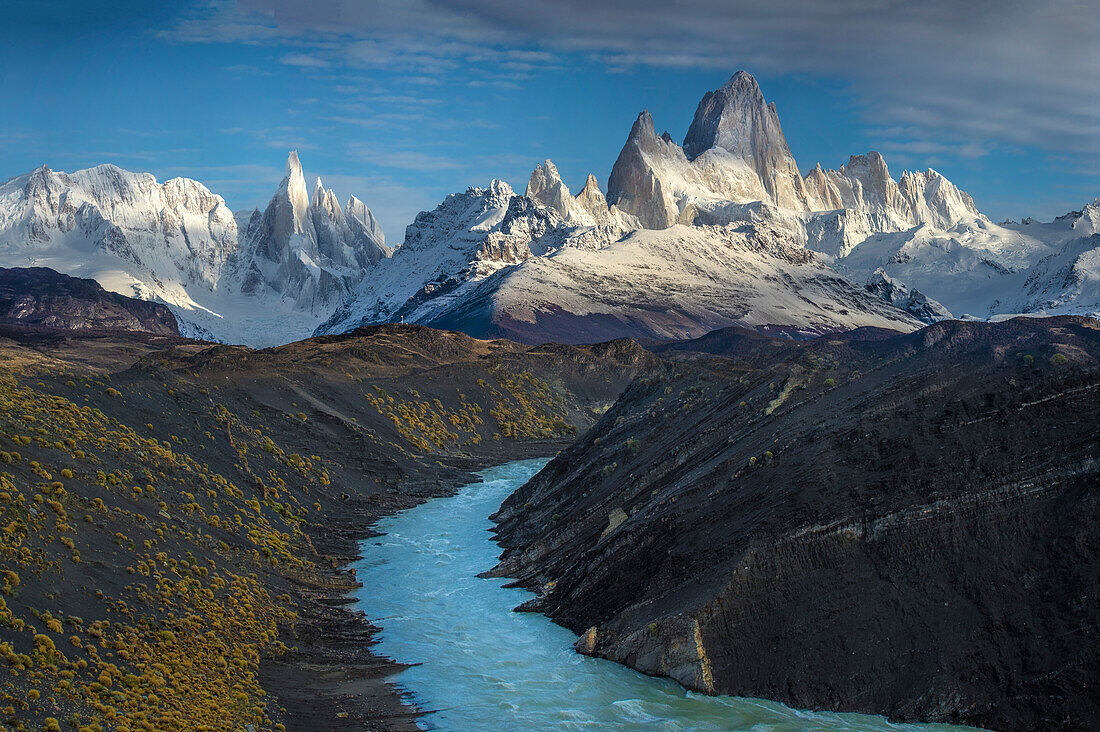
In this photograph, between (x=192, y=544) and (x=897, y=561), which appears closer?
(x=897, y=561)

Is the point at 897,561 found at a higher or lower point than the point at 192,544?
higher

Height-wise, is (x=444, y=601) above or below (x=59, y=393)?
below

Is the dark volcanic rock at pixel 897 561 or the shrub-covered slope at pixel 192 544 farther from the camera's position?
the dark volcanic rock at pixel 897 561

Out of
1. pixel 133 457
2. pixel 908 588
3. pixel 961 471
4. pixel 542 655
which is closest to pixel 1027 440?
pixel 961 471

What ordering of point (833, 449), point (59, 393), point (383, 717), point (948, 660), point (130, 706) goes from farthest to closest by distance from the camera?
1. point (59, 393)
2. point (833, 449)
3. point (383, 717)
4. point (948, 660)
5. point (130, 706)

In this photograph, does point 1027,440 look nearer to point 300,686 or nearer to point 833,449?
point 833,449
